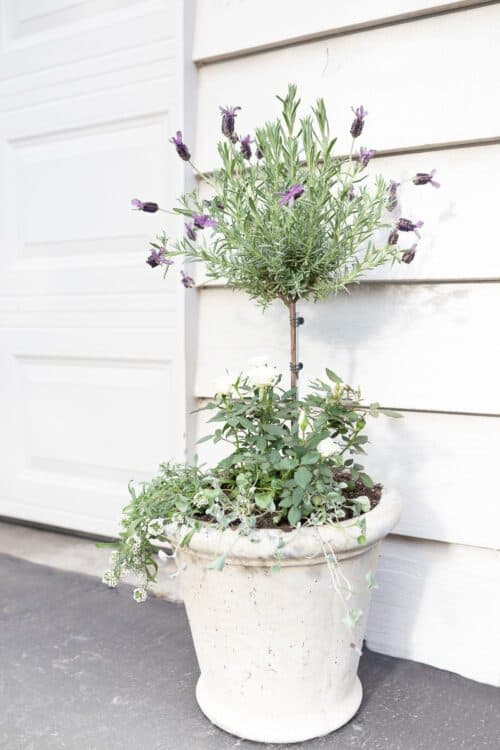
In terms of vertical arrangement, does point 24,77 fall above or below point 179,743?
above

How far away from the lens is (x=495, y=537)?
1.41 meters

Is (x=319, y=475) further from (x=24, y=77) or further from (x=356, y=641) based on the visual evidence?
(x=24, y=77)

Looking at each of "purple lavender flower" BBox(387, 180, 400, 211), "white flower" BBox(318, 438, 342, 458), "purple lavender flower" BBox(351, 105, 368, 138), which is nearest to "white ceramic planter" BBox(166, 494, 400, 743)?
"white flower" BBox(318, 438, 342, 458)

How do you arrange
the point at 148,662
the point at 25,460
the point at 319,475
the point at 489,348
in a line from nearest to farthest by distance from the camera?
the point at 319,475 < the point at 489,348 < the point at 148,662 < the point at 25,460

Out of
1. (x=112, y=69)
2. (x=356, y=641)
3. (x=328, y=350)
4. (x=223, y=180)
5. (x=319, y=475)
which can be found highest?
(x=112, y=69)

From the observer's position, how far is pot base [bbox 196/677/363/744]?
1235 mm

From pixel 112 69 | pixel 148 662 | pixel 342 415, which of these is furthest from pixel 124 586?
pixel 112 69

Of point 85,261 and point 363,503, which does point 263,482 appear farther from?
point 85,261

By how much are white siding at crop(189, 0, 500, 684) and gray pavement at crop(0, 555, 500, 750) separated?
0.50 feet

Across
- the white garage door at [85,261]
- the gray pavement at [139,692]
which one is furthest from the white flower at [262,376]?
the gray pavement at [139,692]

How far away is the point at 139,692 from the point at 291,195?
1.03 m

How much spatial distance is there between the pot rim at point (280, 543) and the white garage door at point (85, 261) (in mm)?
606

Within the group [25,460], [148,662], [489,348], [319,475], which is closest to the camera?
[319,475]

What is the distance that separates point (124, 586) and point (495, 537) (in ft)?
3.32
